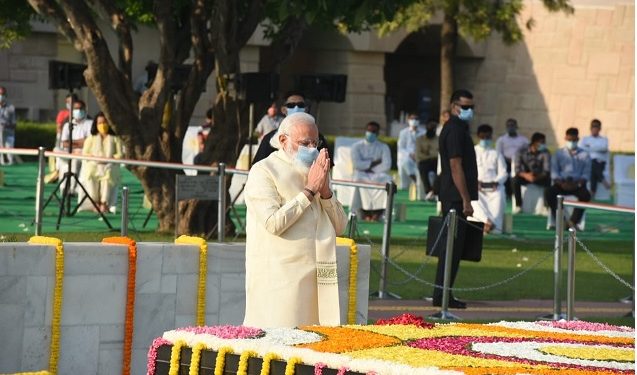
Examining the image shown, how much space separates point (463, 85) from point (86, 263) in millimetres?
43595

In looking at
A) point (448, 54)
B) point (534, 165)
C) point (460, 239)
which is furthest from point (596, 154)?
point (460, 239)

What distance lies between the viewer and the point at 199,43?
2086cm

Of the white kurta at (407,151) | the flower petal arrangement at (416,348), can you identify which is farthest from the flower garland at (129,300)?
the white kurta at (407,151)

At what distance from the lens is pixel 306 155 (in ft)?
28.5

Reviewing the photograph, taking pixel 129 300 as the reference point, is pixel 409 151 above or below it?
above

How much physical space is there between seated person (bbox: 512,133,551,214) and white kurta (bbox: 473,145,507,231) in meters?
3.23

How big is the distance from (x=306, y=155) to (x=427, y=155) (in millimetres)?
21827

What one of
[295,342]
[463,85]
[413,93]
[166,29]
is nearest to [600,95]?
[463,85]

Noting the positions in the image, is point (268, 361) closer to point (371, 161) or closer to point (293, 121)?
point (293, 121)

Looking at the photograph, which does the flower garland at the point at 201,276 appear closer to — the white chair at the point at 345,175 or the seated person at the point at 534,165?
the white chair at the point at 345,175

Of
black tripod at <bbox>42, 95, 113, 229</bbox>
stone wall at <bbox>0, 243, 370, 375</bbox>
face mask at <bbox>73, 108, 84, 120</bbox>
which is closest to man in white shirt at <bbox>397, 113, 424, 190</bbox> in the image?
face mask at <bbox>73, 108, 84, 120</bbox>

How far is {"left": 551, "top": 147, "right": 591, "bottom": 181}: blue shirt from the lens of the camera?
88.3 feet

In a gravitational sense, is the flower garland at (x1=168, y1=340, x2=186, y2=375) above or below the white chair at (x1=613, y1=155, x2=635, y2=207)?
below

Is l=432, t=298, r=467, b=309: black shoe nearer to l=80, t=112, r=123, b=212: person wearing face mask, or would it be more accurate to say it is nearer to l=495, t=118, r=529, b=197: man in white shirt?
l=80, t=112, r=123, b=212: person wearing face mask
